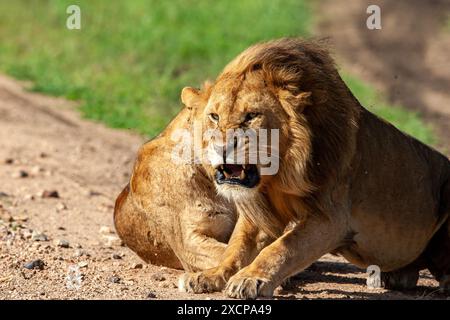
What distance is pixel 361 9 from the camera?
17.8m

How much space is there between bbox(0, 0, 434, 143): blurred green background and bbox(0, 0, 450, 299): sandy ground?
1.35 feet

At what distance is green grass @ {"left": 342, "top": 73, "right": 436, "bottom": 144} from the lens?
10.6 meters

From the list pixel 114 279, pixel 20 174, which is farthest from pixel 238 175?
pixel 20 174

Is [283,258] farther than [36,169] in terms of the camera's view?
No

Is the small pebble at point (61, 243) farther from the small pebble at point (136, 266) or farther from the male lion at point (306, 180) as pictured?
the male lion at point (306, 180)

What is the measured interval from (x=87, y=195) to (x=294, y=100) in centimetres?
336

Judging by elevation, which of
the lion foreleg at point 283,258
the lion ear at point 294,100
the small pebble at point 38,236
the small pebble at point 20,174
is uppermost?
the lion ear at point 294,100

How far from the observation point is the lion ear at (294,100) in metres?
4.73

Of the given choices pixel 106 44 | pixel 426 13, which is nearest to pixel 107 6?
pixel 106 44

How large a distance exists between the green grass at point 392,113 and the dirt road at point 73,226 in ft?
8.85

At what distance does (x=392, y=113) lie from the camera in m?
11.4

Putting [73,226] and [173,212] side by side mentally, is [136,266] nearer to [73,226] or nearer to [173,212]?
[173,212]

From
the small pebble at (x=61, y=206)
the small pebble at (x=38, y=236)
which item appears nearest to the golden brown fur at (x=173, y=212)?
the small pebble at (x=38, y=236)

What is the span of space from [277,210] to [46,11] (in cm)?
1139
